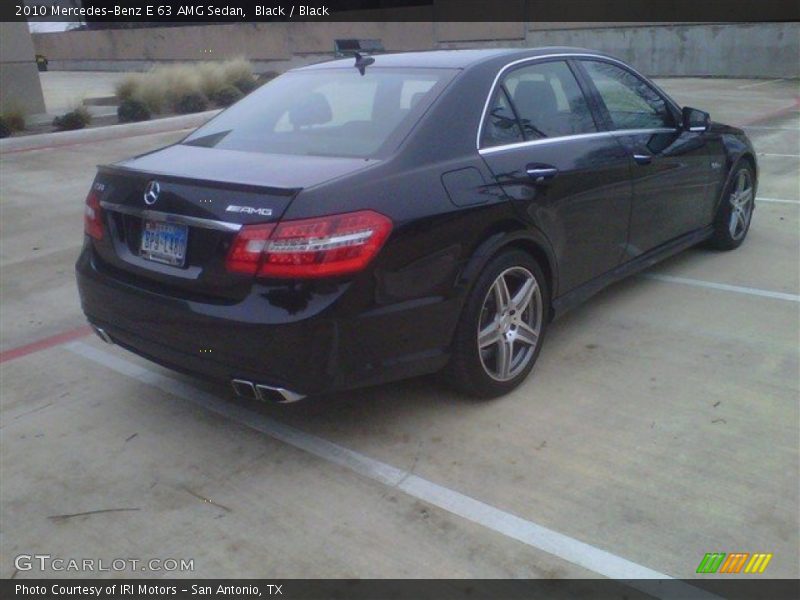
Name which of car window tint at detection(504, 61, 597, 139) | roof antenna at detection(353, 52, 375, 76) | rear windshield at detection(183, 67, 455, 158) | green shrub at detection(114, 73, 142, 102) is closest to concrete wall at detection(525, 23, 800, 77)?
green shrub at detection(114, 73, 142, 102)

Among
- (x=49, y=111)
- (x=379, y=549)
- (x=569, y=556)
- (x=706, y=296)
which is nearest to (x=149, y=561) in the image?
(x=379, y=549)

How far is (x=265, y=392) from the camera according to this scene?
332 centimetres

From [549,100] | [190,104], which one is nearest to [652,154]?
[549,100]

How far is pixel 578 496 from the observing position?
324cm

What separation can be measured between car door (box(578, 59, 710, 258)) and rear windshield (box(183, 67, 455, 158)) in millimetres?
1282

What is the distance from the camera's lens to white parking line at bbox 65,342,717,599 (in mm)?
2803

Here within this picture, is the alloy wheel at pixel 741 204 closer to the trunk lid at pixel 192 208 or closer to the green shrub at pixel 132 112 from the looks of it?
the trunk lid at pixel 192 208

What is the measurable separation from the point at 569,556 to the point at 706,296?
304 cm

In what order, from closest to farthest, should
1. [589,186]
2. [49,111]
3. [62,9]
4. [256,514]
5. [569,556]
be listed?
[569,556], [256,514], [589,186], [49,111], [62,9]

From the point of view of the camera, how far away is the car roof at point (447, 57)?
419 cm

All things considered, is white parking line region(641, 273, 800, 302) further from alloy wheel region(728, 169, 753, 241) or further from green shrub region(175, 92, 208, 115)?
green shrub region(175, 92, 208, 115)

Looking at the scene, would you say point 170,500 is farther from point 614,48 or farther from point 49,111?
point 614,48

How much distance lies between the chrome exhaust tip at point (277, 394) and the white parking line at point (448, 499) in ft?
1.38

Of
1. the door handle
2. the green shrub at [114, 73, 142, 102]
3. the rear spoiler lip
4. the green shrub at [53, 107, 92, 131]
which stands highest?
the rear spoiler lip
